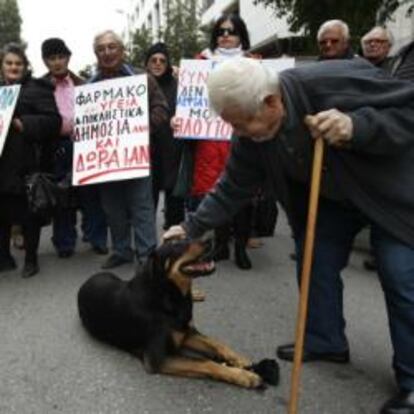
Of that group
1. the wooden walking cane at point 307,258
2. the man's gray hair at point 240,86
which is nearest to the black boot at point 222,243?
the wooden walking cane at point 307,258

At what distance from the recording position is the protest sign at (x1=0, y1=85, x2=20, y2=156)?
6.07m

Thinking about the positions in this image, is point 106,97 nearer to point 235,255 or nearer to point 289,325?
point 235,255

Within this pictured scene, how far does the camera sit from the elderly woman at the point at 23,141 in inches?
240

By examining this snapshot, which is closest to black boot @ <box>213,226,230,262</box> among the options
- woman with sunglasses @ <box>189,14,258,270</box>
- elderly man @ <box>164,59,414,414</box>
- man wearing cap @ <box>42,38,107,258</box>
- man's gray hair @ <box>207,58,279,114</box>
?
woman with sunglasses @ <box>189,14,258,270</box>

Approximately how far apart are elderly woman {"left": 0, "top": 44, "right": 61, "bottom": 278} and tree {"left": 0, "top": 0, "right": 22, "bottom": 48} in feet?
159

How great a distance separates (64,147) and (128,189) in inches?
40.2

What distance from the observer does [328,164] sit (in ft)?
11.2

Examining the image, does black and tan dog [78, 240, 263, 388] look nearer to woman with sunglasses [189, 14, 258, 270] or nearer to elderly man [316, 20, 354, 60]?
woman with sunglasses [189, 14, 258, 270]

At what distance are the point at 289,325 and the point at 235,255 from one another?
1.60 meters

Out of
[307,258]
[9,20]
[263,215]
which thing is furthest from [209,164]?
[9,20]

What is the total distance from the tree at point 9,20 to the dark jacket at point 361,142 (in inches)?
2039

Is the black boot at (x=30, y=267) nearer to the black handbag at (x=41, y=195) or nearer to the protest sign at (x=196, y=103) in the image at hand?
the black handbag at (x=41, y=195)

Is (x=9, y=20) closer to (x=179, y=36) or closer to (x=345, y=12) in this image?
(x=179, y=36)

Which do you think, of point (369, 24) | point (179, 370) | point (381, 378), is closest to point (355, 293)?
point (381, 378)
